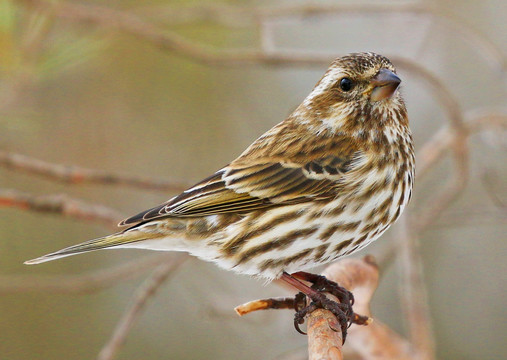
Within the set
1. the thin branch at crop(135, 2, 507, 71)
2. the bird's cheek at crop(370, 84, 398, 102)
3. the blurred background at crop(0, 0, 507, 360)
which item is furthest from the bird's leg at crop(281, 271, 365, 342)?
the thin branch at crop(135, 2, 507, 71)

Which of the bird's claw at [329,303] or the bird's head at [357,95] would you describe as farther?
the bird's head at [357,95]

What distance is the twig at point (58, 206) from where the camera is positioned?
16.5 ft

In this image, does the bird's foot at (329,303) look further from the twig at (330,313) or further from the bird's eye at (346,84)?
Answer: the bird's eye at (346,84)

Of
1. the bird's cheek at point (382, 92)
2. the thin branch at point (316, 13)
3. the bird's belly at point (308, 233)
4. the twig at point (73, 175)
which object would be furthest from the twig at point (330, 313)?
the thin branch at point (316, 13)

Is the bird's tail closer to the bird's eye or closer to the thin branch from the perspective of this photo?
the bird's eye

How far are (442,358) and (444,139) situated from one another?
394 cm

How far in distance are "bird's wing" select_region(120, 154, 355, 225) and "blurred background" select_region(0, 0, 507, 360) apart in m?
1.03

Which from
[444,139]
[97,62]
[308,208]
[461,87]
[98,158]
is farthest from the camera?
[461,87]

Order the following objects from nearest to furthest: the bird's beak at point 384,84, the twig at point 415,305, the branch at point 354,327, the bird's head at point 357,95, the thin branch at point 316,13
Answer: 1. the branch at point 354,327
2. the bird's beak at point 384,84
3. the bird's head at point 357,95
4. the twig at point 415,305
5. the thin branch at point 316,13

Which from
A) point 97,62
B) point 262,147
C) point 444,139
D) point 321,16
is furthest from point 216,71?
point 262,147

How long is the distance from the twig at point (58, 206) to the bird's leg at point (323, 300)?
4.60 ft

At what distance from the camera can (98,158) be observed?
857 cm

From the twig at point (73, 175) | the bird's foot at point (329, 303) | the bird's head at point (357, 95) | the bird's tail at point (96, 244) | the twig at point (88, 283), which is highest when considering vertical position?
the bird's head at point (357, 95)

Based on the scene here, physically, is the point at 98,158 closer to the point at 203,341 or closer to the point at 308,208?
the point at 203,341
